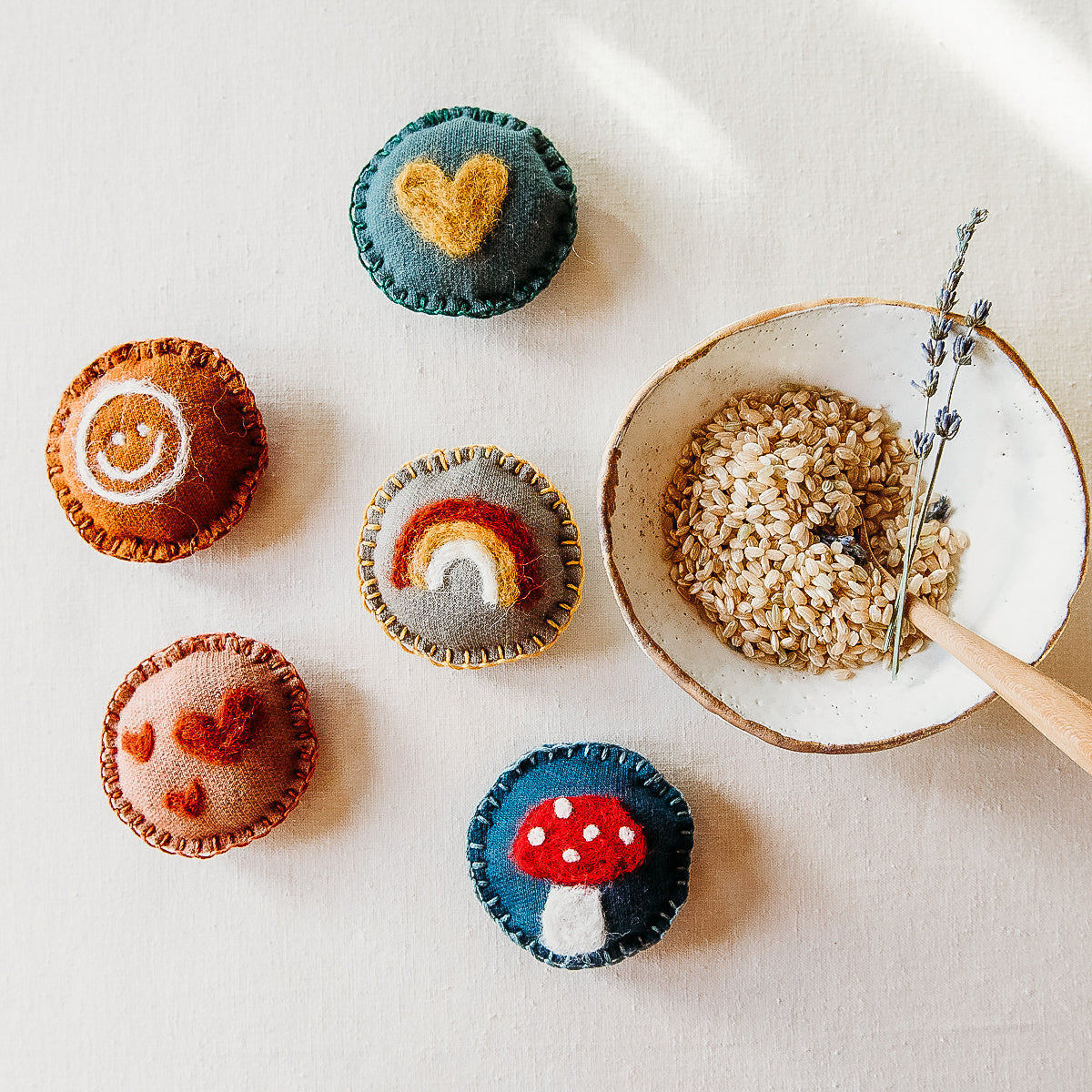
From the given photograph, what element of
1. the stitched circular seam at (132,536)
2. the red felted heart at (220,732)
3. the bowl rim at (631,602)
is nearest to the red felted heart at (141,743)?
the red felted heart at (220,732)

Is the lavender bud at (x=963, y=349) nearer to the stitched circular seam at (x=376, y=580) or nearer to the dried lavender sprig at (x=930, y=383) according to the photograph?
the dried lavender sprig at (x=930, y=383)

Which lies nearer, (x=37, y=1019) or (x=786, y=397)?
(x=786, y=397)

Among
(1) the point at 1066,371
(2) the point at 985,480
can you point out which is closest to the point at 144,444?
(2) the point at 985,480

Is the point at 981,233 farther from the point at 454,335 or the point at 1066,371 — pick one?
the point at 454,335

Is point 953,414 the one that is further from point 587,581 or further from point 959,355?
point 587,581

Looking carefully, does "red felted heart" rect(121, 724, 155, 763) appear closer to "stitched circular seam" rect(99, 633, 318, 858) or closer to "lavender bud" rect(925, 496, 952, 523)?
"stitched circular seam" rect(99, 633, 318, 858)

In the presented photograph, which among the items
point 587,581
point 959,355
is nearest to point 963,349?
point 959,355
